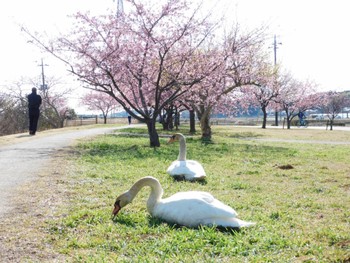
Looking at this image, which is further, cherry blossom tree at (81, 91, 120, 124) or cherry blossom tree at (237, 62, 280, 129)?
cherry blossom tree at (81, 91, 120, 124)

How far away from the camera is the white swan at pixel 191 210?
4.29 m

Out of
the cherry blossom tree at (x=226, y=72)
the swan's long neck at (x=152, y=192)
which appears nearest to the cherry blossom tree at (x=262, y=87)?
the cherry blossom tree at (x=226, y=72)

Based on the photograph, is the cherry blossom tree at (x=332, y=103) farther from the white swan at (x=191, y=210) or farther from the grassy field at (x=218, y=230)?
the white swan at (x=191, y=210)

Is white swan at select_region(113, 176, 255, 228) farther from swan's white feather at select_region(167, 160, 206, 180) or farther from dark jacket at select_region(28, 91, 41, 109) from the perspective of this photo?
dark jacket at select_region(28, 91, 41, 109)

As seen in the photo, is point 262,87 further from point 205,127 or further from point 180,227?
point 180,227

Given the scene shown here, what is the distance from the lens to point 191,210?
442 cm

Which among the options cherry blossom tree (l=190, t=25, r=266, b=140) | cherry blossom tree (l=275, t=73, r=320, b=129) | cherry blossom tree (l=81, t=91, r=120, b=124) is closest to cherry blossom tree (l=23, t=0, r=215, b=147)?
cherry blossom tree (l=190, t=25, r=266, b=140)

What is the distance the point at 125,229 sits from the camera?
14.2ft

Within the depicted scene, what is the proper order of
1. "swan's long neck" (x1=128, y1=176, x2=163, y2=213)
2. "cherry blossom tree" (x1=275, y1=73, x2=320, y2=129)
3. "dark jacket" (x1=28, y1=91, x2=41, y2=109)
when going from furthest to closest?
"cherry blossom tree" (x1=275, y1=73, x2=320, y2=129) < "dark jacket" (x1=28, y1=91, x2=41, y2=109) < "swan's long neck" (x1=128, y1=176, x2=163, y2=213)

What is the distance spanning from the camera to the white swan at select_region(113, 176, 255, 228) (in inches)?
169

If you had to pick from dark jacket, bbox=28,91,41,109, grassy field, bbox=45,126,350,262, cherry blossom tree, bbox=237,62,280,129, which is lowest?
grassy field, bbox=45,126,350,262

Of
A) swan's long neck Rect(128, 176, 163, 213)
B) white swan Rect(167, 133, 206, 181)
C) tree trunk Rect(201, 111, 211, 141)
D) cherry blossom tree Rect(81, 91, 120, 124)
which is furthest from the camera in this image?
cherry blossom tree Rect(81, 91, 120, 124)

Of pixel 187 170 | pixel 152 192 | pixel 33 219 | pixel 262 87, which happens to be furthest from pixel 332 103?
pixel 33 219

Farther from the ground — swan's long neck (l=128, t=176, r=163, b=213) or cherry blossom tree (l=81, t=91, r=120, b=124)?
cherry blossom tree (l=81, t=91, r=120, b=124)
